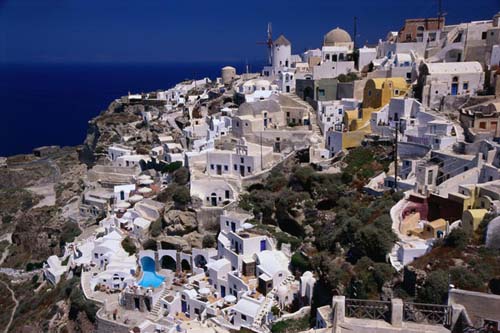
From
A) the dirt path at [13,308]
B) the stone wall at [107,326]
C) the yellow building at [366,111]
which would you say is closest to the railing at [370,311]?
the stone wall at [107,326]

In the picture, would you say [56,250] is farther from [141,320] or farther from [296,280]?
[296,280]

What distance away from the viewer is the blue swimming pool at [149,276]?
78.5 feet

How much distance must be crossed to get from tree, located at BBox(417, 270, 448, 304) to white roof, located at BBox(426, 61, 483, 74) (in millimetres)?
17993

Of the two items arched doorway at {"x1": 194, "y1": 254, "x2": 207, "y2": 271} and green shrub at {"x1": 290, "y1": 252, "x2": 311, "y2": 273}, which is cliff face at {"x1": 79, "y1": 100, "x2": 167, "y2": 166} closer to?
arched doorway at {"x1": 194, "y1": 254, "x2": 207, "y2": 271}

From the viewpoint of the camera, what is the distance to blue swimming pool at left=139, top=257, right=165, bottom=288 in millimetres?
23936

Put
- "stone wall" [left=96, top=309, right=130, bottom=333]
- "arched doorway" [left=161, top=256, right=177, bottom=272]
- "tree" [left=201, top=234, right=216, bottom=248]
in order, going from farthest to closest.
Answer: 1. "arched doorway" [left=161, top=256, right=177, bottom=272]
2. "tree" [left=201, top=234, right=216, bottom=248]
3. "stone wall" [left=96, top=309, right=130, bottom=333]

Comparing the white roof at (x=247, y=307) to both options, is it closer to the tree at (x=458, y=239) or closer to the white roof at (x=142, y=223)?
the tree at (x=458, y=239)

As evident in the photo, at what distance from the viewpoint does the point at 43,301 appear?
28.3 m

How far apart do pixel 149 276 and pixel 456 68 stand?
22.2m

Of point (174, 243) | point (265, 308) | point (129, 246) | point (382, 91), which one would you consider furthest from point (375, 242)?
point (129, 246)

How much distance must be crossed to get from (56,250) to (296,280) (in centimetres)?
2289

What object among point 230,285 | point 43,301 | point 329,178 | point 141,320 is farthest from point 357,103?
point 43,301

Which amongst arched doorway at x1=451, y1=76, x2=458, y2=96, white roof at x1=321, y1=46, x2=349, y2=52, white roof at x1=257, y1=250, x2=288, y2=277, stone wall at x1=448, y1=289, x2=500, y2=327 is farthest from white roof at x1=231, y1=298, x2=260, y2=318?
white roof at x1=321, y1=46, x2=349, y2=52

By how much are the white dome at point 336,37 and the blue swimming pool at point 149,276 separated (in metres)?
28.4
